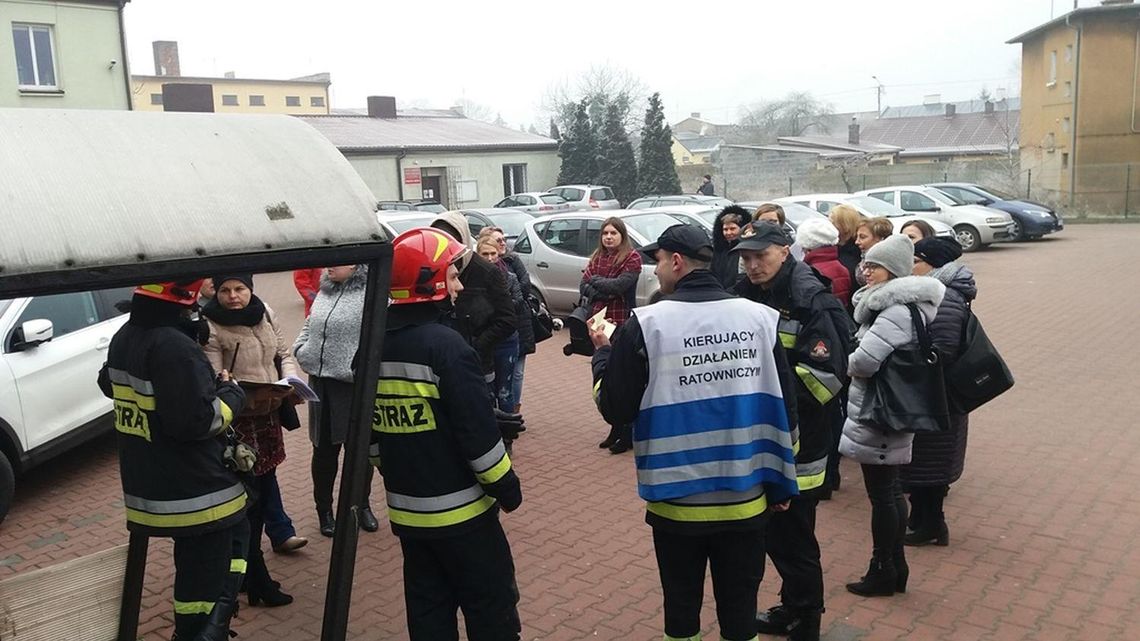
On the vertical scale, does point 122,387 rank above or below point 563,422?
above

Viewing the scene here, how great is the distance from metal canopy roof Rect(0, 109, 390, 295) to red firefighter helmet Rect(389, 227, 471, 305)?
0.63 feet

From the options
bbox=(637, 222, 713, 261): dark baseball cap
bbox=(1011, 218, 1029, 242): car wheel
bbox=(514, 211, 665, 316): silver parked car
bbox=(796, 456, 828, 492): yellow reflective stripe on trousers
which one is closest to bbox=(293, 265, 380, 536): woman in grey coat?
bbox=(637, 222, 713, 261): dark baseball cap

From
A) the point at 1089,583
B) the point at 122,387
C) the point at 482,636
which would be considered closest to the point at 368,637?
the point at 482,636

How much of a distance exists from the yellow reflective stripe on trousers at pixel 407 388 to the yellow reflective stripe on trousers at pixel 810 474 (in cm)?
169

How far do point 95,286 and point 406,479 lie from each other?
126 centimetres

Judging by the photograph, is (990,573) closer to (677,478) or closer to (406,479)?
(677,478)

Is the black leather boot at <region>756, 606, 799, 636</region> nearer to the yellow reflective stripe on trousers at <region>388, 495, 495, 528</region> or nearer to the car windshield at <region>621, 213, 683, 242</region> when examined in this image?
the yellow reflective stripe on trousers at <region>388, 495, 495, 528</region>

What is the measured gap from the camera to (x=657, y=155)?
38.6m

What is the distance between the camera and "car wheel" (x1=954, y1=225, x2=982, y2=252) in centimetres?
2089

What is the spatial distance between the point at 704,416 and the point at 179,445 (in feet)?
6.34

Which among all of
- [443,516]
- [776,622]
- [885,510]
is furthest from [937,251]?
[443,516]

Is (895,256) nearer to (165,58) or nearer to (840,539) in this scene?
(840,539)

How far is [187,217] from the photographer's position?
2.65 m

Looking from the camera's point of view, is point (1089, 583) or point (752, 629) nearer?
point (752, 629)
